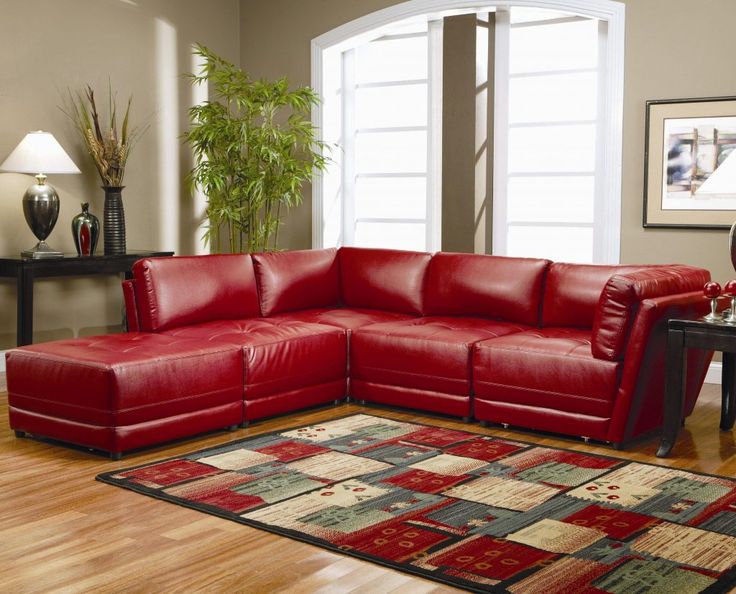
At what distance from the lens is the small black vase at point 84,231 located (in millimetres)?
6281

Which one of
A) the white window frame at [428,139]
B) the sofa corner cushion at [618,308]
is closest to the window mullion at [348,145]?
the white window frame at [428,139]

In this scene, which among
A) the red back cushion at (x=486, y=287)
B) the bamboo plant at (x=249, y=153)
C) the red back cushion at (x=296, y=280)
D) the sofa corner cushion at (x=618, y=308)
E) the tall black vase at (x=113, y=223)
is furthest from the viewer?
the bamboo plant at (x=249, y=153)

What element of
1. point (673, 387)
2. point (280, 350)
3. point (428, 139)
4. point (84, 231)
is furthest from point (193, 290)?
point (428, 139)

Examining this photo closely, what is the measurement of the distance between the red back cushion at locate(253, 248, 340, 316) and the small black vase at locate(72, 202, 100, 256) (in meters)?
1.29

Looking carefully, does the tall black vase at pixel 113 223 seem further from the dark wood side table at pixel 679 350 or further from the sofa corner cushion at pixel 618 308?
the dark wood side table at pixel 679 350

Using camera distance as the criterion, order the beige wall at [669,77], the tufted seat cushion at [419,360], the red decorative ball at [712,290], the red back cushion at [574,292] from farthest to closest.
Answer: the beige wall at [669,77], the red back cushion at [574,292], the tufted seat cushion at [419,360], the red decorative ball at [712,290]

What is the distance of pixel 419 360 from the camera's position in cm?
504

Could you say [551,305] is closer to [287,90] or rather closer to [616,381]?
[616,381]

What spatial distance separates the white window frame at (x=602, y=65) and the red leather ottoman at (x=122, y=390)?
282 cm

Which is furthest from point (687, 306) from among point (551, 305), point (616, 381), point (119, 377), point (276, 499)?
point (119, 377)

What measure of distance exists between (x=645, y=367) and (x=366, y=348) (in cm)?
156

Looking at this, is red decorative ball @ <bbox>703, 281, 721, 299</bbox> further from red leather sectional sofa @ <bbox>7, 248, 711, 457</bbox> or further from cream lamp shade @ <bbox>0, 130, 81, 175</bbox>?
cream lamp shade @ <bbox>0, 130, 81, 175</bbox>

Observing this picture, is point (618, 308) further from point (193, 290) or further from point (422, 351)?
Result: point (193, 290)

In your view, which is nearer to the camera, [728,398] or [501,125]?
[728,398]
